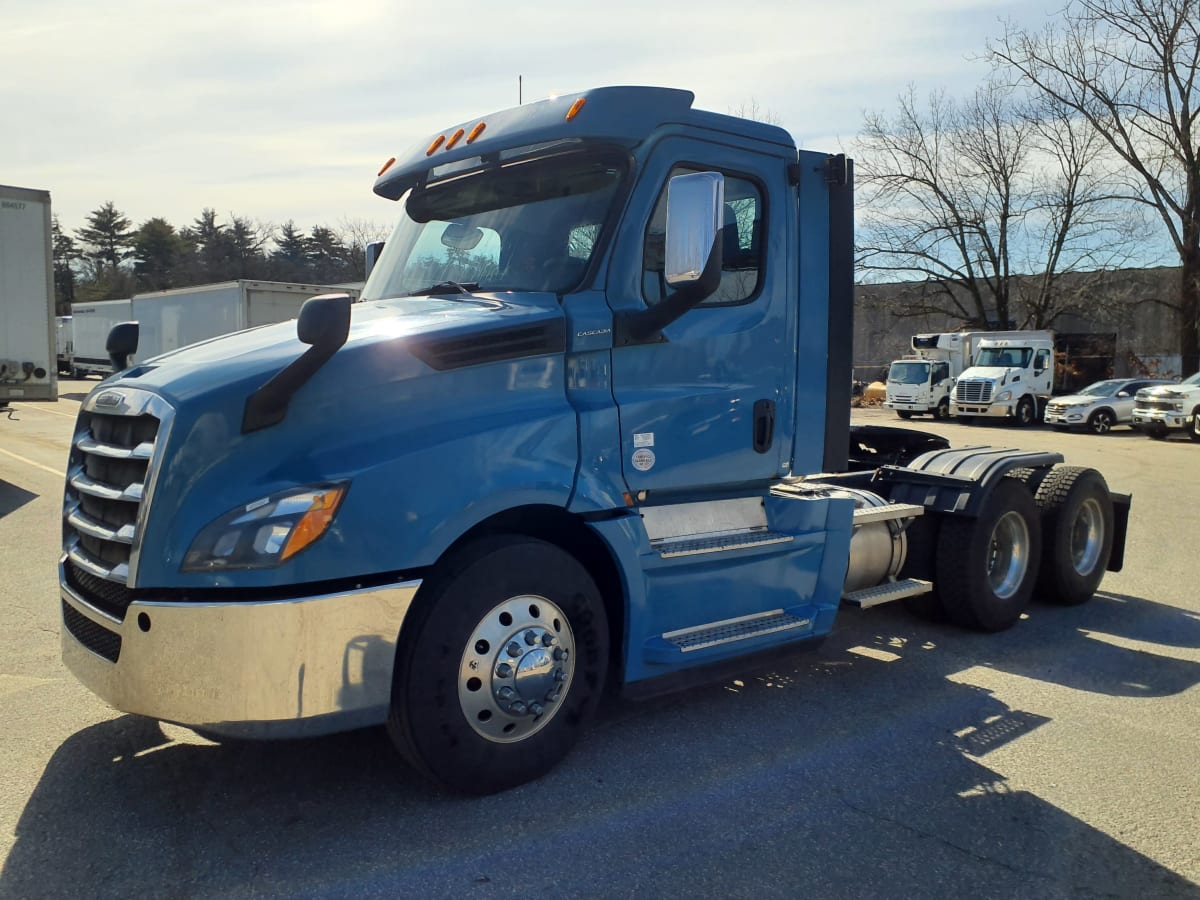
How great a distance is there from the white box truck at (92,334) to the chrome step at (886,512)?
40.3 metres

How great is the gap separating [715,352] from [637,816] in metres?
2.13

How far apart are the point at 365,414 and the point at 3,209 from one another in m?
13.7

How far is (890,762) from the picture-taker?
455cm

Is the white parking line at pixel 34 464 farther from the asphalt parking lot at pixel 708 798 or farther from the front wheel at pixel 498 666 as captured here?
the front wheel at pixel 498 666

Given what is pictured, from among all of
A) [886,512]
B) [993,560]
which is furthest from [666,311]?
[993,560]

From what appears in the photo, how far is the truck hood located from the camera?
3773mm

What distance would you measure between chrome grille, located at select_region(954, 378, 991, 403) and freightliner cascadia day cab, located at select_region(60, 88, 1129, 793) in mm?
27847

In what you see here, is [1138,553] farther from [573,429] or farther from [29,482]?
[29,482]

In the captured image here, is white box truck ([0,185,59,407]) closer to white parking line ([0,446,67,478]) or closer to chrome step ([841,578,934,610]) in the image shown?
white parking line ([0,446,67,478])

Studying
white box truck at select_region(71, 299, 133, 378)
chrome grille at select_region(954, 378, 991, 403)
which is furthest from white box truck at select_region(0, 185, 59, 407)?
white box truck at select_region(71, 299, 133, 378)

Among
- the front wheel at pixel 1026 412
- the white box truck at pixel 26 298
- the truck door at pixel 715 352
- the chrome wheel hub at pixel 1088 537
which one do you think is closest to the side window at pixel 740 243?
the truck door at pixel 715 352

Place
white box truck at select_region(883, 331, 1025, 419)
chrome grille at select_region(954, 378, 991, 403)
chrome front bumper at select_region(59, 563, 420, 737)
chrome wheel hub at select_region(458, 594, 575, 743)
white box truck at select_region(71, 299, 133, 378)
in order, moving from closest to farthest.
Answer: chrome front bumper at select_region(59, 563, 420, 737)
chrome wheel hub at select_region(458, 594, 575, 743)
chrome grille at select_region(954, 378, 991, 403)
white box truck at select_region(883, 331, 1025, 419)
white box truck at select_region(71, 299, 133, 378)

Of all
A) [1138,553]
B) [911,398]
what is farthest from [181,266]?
[1138,553]

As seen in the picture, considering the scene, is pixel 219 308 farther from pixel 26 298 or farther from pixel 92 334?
pixel 92 334
